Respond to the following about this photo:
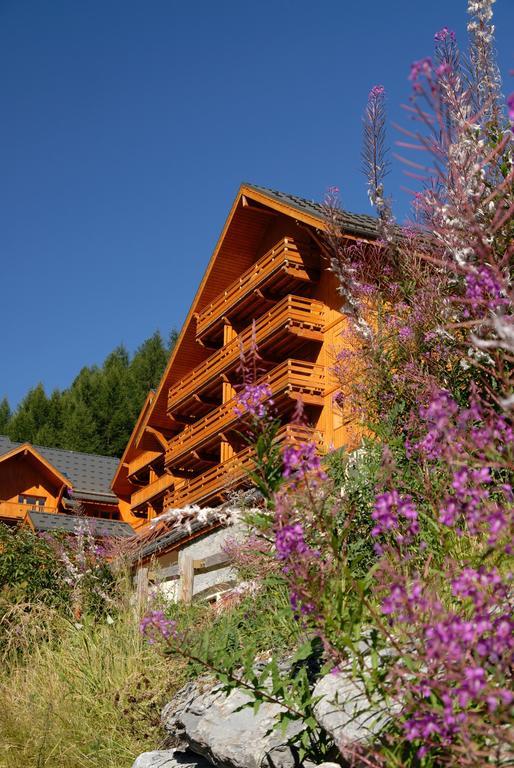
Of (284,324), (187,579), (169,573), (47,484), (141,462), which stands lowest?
(187,579)

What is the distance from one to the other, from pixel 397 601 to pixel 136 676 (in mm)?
4967

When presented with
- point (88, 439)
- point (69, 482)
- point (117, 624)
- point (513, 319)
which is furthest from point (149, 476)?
point (513, 319)

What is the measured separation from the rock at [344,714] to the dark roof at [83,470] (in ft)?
117

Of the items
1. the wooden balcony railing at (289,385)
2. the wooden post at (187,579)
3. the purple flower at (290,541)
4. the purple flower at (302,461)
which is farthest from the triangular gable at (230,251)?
the purple flower at (290,541)

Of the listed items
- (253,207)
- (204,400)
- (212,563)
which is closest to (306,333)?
(253,207)

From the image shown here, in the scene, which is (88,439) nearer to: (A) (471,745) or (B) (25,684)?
(B) (25,684)

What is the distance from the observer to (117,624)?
827 centimetres

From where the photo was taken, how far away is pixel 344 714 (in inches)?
167

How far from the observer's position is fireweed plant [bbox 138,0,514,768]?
8.70 feet

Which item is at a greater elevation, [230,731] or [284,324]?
[284,324]

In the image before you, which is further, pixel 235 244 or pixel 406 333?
pixel 235 244

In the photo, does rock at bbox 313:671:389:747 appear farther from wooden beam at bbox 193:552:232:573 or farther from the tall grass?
wooden beam at bbox 193:552:232:573

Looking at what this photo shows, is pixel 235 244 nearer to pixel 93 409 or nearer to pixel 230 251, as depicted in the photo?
pixel 230 251

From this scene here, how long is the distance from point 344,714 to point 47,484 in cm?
3747
